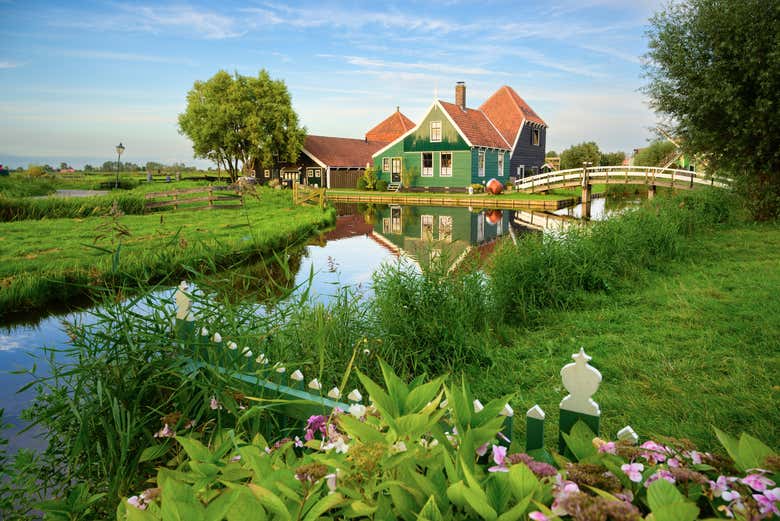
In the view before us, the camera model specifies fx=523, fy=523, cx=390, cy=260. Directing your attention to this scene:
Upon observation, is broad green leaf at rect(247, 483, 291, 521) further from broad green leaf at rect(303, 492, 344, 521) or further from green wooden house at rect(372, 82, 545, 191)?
green wooden house at rect(372, 82, 545, 191)

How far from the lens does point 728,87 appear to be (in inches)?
516

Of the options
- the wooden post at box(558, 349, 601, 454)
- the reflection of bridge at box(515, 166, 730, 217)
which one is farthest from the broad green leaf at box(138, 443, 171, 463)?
the reflection of bridge at box(515, 166, 730, 217)

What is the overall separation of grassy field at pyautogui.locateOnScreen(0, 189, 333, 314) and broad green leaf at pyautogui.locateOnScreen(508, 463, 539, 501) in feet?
7.55

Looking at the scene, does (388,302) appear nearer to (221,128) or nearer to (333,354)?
(333,354)

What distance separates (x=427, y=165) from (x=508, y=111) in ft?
29.4

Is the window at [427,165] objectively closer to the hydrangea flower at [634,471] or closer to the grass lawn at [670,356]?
the grass lawn at [670,356]

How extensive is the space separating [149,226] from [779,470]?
1646 cm

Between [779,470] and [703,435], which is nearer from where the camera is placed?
[779,470]

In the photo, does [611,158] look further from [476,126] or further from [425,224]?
[425,224]

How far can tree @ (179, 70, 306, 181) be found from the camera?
4209 centimetres

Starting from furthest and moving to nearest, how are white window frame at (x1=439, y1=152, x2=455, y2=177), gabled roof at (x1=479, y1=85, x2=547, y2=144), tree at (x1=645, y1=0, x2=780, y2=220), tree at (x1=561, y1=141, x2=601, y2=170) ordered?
tree at (x1=561, y1=141, x2=601, y2=170), gabled roof at (x1=479, y1=85, x2=547, y2=144), white window frame at (x1=439, y1=152, x2=455, y2=177), tree at (x1=645, y1=0, x2=780, y2=220)

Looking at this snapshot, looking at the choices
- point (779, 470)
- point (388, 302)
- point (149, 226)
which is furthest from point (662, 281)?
point (149, 226)

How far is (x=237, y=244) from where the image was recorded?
12.5 meters

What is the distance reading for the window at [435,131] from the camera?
33.3 meters
